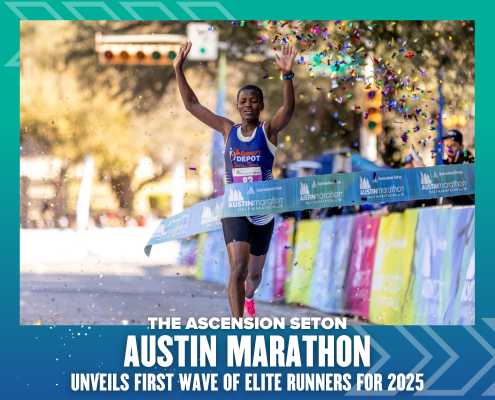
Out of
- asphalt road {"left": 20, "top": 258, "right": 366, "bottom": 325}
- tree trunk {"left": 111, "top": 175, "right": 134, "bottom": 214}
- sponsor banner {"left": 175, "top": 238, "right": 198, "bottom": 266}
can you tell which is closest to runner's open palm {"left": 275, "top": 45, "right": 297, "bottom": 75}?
tree trunk {"left": 111, "top": 175, "right": 134, "bottom": 214}

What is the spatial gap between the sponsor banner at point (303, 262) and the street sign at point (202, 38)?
2.30 metres

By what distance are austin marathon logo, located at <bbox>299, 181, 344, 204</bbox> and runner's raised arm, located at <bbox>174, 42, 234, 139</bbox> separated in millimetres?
935

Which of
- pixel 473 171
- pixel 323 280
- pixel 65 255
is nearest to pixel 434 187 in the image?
pixel 473 171

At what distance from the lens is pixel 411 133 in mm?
6359

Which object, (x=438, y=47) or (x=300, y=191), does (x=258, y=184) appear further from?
(x=438, y=47)

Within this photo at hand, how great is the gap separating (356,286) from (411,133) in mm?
1832

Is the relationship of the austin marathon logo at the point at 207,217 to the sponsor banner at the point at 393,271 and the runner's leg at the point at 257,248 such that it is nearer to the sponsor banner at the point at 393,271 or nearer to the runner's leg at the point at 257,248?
the runner's leg at the point at 257,248

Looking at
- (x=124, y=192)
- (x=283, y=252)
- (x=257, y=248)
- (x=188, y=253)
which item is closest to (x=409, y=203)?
(x=283, y=252)

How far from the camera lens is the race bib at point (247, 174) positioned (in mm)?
5156

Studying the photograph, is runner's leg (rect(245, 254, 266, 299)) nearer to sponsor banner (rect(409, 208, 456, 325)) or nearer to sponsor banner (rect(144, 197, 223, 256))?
sponsor banner (rect(144, 197, 223, 256))

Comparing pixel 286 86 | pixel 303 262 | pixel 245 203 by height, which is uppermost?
pixel 286 86

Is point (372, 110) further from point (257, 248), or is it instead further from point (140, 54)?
point (140, 54)

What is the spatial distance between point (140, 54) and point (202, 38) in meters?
0.71

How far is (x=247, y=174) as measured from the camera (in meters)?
5.16
